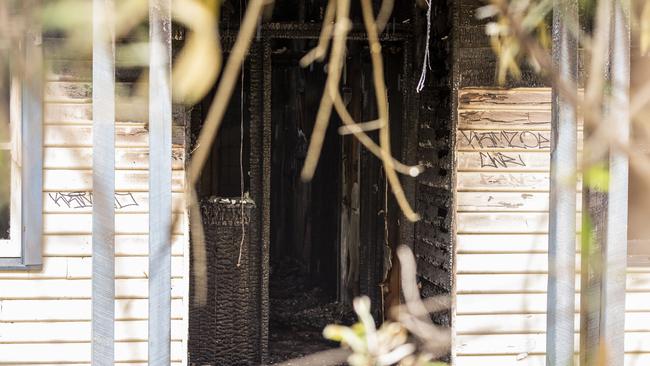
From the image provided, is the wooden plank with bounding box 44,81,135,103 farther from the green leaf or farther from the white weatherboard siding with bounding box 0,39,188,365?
the green leaf

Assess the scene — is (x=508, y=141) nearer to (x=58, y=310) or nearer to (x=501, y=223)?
(x=501, y=223)

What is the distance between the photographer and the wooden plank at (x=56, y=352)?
5055 millimetres

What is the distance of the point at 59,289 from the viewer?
199 inches

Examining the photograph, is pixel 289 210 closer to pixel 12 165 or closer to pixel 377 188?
pixel 377 188

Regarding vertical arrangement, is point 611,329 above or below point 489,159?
below

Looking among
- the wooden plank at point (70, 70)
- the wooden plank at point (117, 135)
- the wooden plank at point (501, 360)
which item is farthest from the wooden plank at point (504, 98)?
the wooden plank at point (70, 70)

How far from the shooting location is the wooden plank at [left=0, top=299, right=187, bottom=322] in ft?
16.5

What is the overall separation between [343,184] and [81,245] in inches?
124

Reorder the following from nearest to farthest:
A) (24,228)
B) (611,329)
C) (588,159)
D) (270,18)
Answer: (588,159) < (611,329) < (24,228) < (270,18)

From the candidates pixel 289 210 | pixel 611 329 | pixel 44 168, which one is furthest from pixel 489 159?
pixel 289 210

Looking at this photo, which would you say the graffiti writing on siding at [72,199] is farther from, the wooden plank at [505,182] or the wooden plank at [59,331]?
the wooden plank at [505,182]

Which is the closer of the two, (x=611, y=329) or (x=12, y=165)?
(x=611, y=329)

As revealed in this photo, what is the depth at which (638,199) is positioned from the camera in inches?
217

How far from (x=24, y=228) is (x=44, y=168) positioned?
34 centimetres
